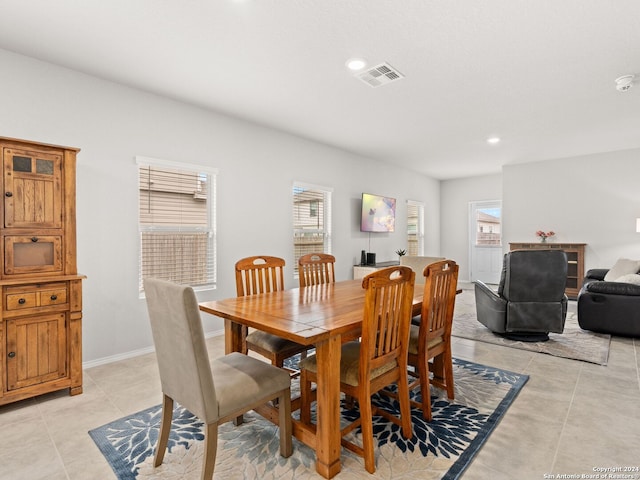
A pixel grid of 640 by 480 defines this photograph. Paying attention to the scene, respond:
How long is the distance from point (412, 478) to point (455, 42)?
9.49ft

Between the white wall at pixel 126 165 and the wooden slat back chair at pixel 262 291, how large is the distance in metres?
1.39

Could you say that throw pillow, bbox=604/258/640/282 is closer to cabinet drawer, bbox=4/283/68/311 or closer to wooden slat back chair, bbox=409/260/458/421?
wooden slat back chair, bbox=409/260/458/421

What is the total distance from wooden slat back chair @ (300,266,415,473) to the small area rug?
235 cm

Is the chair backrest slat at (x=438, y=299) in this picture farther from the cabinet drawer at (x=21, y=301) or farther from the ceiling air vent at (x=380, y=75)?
the cabinet drawer at (x=21, y=301)

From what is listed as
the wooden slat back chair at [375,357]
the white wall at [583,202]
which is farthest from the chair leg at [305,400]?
the white wall at [583,202]

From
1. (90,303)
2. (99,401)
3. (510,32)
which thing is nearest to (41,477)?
(99,401)

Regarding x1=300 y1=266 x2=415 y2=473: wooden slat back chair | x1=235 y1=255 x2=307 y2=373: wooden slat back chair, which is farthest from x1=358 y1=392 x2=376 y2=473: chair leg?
x1=235 y1=255 x2=307 y2=373: wooden slat back chair

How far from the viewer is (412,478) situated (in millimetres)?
1737

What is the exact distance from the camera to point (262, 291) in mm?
2893

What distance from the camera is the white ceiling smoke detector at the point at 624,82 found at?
127 inches

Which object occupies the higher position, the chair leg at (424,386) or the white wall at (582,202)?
the white wall at (582,202)

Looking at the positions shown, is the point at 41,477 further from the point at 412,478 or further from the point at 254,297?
the point at 412,478

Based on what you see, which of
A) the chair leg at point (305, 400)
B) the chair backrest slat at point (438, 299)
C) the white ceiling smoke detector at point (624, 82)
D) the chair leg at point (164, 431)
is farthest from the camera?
the white ceiling smoke detector at point (624, 82)

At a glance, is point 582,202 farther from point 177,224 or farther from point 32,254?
point 32,254
